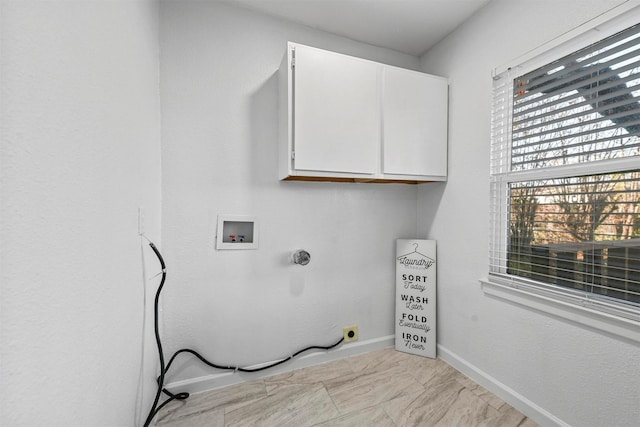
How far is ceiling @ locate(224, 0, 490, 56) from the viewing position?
5.26ft

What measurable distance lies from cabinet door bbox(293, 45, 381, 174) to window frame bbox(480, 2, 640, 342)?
2.45ft

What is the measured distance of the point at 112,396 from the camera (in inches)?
33.3

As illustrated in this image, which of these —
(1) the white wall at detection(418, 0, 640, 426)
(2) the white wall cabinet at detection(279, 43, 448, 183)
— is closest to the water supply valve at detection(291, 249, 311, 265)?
(2) the white wall cabinet at detection(279, 43, 448, 183)

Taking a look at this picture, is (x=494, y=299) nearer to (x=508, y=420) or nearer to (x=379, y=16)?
(x=508, y=420)

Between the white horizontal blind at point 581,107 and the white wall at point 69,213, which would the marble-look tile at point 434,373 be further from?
the white wall at point 69,213

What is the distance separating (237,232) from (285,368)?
3.23 feet

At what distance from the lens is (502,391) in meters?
1.52

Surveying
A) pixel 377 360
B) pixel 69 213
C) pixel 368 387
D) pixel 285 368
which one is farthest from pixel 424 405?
pixel 69 213

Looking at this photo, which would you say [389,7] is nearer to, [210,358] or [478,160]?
[478,160]

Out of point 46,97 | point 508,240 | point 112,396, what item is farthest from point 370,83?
point 112,396

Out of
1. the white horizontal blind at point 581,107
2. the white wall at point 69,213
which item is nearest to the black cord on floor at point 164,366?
the white wall at point 69,213

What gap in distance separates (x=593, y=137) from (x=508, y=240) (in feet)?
2.11

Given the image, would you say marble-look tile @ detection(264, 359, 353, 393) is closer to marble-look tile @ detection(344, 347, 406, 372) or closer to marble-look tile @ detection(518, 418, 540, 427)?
marble-look tile @ detection(344, 347, 406, 372)

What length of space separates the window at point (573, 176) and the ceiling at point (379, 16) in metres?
0.56
